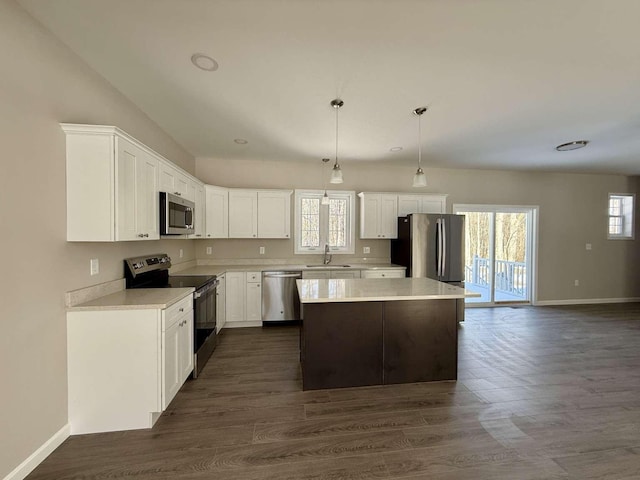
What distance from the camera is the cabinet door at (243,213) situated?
448cm

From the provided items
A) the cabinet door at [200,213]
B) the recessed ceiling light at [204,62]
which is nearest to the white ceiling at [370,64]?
the recessed ceiling light at [204,62]

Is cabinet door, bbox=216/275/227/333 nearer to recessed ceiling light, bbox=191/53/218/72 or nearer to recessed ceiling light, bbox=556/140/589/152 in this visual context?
recessed ceiling light, bbox=191/53/218/72

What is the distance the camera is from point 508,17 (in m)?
1.63

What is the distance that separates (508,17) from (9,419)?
372cm

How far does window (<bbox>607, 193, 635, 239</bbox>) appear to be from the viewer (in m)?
5.93

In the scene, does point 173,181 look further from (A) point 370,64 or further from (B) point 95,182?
(A) point 370,64

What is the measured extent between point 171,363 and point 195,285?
866mm

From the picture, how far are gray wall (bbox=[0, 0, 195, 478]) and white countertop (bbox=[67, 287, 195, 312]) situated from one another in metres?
0.17

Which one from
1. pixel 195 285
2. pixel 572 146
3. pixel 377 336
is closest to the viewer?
pixel 377 336

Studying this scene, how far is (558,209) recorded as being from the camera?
5.75 metres

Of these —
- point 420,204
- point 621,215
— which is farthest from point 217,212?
point 621,215

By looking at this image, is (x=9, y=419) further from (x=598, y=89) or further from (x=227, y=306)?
(x=598, y=89)

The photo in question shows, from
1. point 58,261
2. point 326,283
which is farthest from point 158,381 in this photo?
point 326,283

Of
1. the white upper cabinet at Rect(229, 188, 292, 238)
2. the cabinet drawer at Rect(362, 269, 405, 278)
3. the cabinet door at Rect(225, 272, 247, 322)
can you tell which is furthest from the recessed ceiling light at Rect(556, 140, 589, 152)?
the cabinet door at Rect(225, 272, 247, 322)
